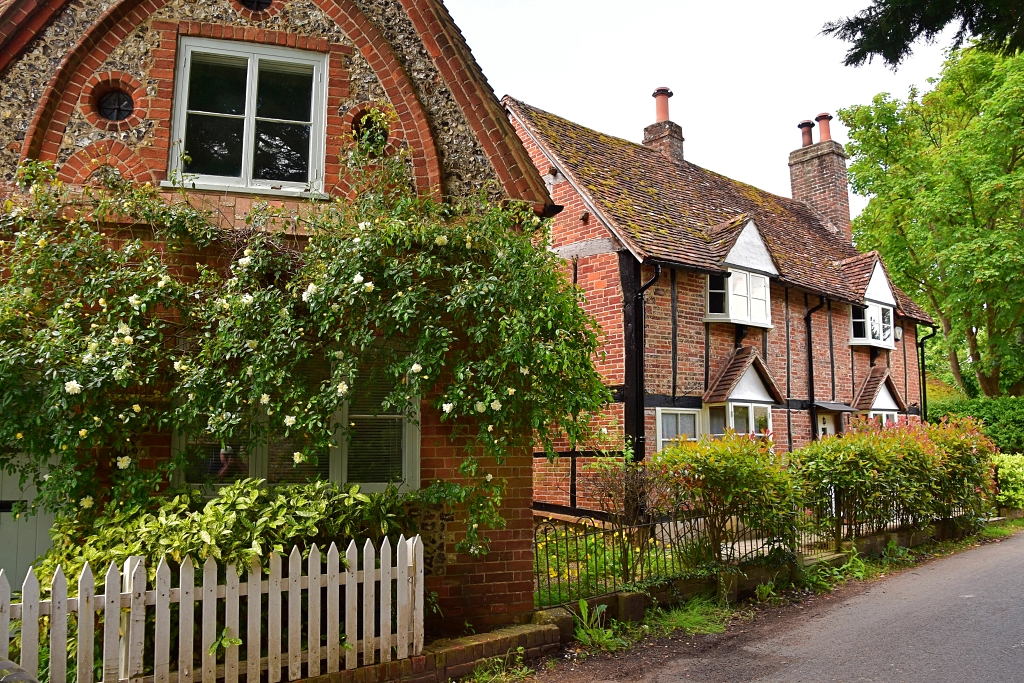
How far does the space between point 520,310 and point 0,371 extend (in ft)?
12.6

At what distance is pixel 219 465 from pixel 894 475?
9.53 m

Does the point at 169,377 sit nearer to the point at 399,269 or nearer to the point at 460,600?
the point at 399,269

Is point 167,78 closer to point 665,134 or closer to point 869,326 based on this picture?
point 665,134

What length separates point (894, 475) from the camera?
10.8 meters

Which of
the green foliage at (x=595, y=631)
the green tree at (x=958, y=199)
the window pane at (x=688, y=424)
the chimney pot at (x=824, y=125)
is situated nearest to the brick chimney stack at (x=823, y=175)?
the chimney pot at (x=824, y=125)

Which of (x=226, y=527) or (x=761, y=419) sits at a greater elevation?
(x=761, y=419)

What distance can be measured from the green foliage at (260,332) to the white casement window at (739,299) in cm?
895

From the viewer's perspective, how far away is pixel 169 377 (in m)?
5.85

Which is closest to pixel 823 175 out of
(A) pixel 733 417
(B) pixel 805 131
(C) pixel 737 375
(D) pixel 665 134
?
(B) pixel 805 131

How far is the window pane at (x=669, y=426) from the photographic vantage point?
535 inches

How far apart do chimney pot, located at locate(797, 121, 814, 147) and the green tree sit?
309 centimetres

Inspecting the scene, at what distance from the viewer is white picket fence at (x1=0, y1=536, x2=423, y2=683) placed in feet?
14.2

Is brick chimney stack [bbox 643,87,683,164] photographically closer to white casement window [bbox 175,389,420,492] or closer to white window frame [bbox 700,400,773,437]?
white window frame [bbox 700,400,773,437]

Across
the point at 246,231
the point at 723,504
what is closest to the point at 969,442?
the point at 723,504
